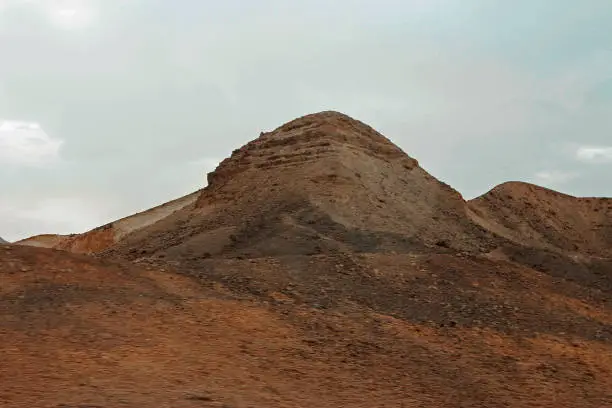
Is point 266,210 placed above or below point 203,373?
above

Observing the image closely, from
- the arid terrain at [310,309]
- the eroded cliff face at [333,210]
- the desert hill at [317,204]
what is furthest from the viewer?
the eroded cliff face at [333,210]

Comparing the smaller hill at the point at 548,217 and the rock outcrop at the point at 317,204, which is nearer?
the rock outcrop at the point at 317,204

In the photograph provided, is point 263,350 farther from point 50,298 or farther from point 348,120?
point 348,120

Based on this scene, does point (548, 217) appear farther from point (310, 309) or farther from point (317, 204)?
point (310, 309)

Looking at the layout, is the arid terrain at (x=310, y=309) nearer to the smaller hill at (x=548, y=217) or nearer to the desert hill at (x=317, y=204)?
the desert hill at (x=317, y=204)

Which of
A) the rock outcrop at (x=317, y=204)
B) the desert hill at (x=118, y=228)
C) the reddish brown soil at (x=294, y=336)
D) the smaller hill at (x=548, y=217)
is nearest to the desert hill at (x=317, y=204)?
the rock outcrop at (x=317, y=204)

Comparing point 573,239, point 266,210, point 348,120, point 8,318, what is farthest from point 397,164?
point 8,318

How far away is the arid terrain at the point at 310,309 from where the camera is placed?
26.1 ft

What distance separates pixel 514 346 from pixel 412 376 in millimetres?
2817

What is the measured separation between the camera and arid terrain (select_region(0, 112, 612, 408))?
794cm

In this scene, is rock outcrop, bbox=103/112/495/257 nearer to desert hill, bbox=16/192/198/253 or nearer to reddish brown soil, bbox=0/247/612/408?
reddish brown soil, bbox=0/247/612/408

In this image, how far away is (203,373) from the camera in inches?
314

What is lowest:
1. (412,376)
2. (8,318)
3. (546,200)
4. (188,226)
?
(412,376)

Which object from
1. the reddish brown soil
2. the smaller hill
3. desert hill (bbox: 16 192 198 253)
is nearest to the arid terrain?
the reddish brown soil
